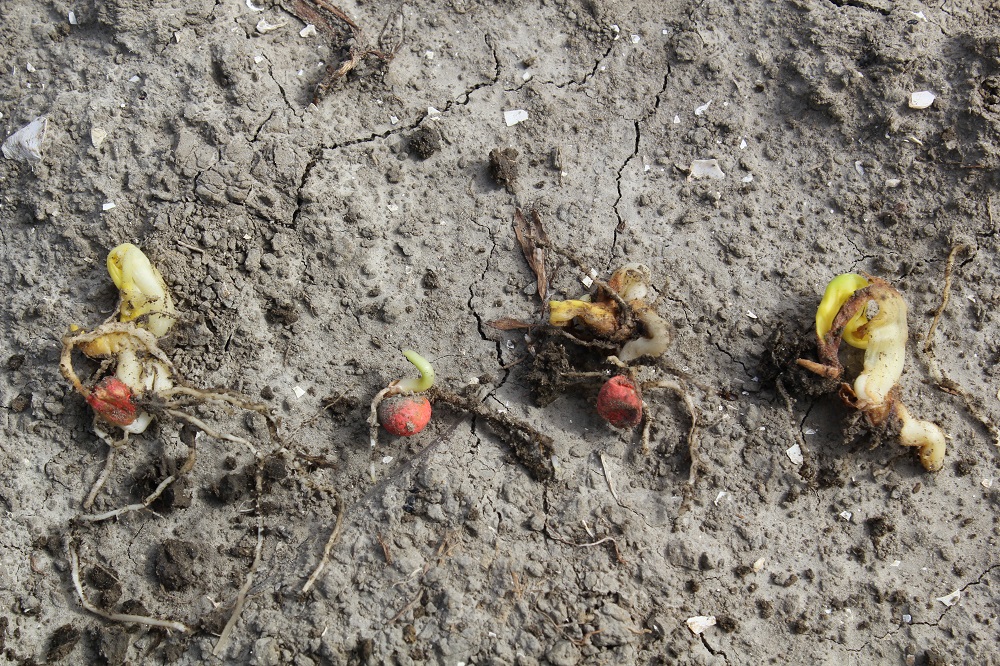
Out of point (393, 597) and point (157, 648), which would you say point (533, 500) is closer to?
point (393, 597)

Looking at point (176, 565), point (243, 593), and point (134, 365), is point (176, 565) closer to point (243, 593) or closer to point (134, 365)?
point (243, 593)

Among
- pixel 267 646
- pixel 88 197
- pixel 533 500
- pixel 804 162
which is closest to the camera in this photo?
pixel 267 646

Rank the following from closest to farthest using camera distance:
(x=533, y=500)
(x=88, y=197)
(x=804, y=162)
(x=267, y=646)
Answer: (x=267, y=646) → (x=533, y=500) → (x=88, y=197) → (x=804, y=162)

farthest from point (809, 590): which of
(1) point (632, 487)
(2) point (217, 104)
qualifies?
(2) point (217, 104)

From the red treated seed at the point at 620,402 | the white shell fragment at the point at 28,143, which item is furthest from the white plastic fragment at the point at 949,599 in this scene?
the white shell fragment at the point at 28,143

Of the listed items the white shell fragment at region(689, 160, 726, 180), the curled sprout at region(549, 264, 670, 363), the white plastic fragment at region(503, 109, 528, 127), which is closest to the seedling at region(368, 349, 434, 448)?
the curled sprout at region(549, 264, 670, 363)

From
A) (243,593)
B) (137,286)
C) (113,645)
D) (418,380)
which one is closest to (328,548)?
(243,593)

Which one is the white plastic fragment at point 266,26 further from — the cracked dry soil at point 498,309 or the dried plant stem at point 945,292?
the dried plant stem at point 945,292
